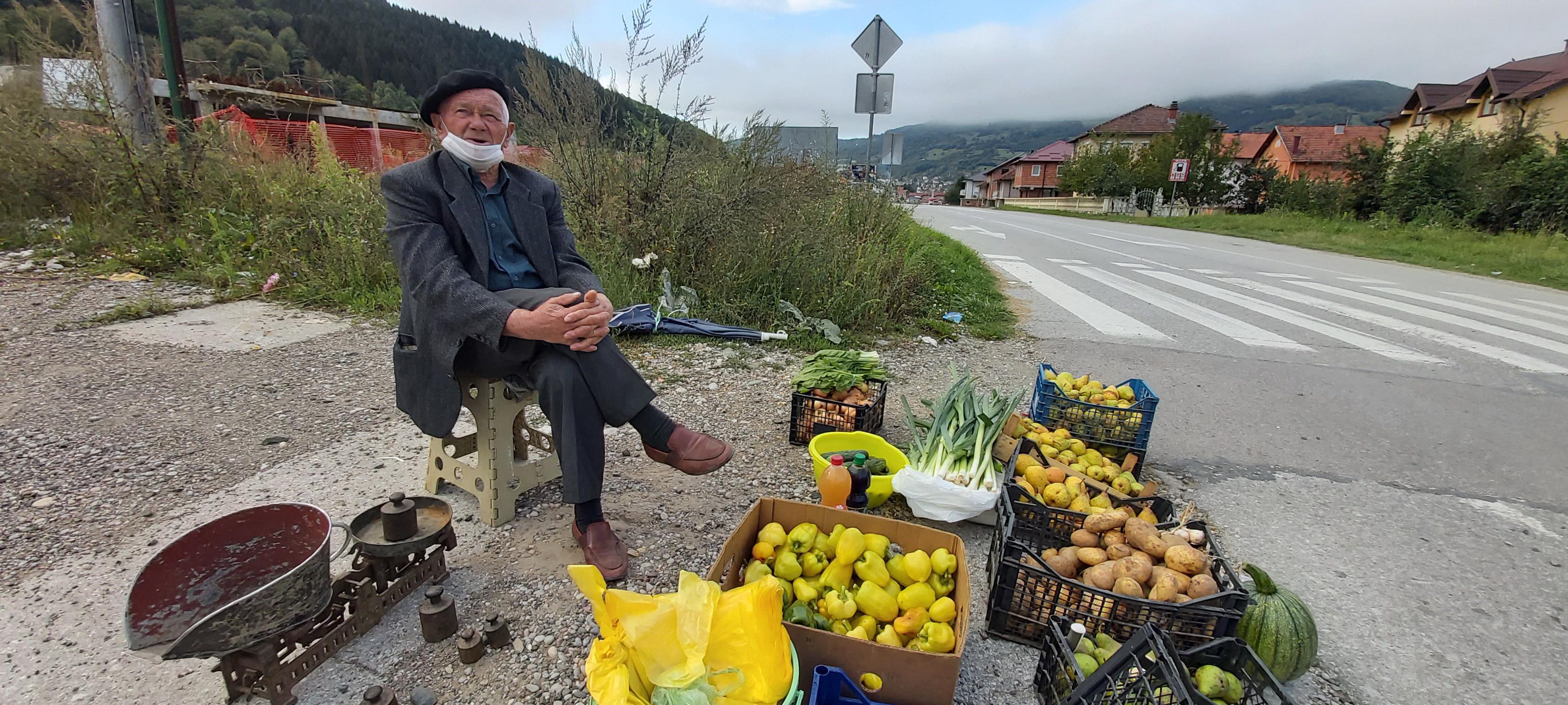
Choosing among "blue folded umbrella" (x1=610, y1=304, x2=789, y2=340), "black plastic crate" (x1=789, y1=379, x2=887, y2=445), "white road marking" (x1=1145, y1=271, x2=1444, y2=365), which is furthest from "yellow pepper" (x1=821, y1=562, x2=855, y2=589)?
"white road marking" (x1=1145, y1=271, x2=1444, y2=365)

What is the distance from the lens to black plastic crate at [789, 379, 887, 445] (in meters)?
3.39

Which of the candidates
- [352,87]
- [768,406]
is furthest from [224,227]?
[352,87]

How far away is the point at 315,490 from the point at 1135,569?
3.11 metres

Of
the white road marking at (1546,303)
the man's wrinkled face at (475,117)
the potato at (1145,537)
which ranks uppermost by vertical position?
the man's wrinkled face at (475,117)

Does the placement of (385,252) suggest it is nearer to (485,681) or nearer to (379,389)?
(379,389)

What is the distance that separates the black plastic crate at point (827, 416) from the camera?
3395mm

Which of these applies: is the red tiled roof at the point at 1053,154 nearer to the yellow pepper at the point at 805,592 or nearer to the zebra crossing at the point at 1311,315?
the zebra crossing at the point at 1311,315

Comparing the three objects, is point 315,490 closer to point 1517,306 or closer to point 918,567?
point 918,567

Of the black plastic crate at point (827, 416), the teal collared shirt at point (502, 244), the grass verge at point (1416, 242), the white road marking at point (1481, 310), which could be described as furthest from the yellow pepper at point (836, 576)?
the grass verge at point (1416, 242)

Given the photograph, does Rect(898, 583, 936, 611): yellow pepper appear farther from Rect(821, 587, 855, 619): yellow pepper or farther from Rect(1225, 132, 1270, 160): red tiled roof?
Rect(1225, 132, 1270, 160): red tiled roof

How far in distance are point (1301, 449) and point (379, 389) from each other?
532cm

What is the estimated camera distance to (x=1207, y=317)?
6.97 meters

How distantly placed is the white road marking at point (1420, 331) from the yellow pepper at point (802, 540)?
6767mm

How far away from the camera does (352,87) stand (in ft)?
122
